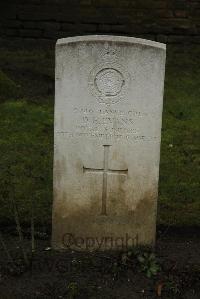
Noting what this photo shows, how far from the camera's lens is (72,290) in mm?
3932

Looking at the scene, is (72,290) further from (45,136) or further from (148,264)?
(45,136)

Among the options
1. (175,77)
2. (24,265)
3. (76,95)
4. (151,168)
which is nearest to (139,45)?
(76,95)

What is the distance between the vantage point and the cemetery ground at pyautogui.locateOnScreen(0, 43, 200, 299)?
4.05 meters

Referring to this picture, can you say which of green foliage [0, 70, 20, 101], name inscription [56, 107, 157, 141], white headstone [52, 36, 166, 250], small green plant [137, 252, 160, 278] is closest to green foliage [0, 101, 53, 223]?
green foliage [0, 70, 20, 101]

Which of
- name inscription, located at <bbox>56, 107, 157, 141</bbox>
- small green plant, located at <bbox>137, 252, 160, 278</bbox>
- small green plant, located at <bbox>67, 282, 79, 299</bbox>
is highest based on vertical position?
name inscription, located at <bbox>56, 107, 157, 141</bbox>

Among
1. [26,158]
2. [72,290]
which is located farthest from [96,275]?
[26,158]

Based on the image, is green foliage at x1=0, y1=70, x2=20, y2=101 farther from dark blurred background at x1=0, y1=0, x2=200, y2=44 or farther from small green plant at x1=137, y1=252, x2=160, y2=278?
small green plant at x1=137, y1=252, x2=160, y2=278

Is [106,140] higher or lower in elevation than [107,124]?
lower

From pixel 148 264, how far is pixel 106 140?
2.91ft

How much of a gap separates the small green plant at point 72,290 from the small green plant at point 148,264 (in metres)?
0.49

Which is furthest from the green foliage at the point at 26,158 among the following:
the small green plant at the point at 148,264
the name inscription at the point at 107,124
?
the small green plant at the point at 148,264

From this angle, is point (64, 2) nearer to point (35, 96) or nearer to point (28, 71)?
point (28, 71)

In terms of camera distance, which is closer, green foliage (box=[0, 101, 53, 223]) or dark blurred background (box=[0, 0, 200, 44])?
green foliage (box=[0, 101, 53, 223])

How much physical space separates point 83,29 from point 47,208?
529cm
